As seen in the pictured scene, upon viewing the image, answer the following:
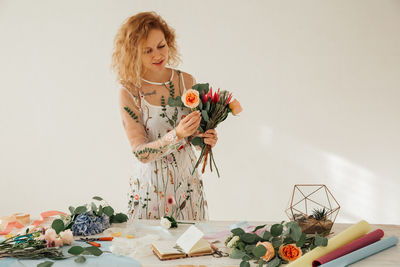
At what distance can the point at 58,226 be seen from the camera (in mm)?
1633

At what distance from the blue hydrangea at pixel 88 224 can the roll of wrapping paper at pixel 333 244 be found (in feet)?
3.09

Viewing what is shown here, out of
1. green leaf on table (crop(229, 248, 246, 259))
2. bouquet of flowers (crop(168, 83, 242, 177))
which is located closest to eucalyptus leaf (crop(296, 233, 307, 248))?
green leaf on table (crop(229, 248, 246, 259))

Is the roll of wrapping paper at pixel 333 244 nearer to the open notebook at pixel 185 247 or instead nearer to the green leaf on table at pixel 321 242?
the green leaf on table at pixel 321 242

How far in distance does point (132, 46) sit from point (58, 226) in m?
1.08

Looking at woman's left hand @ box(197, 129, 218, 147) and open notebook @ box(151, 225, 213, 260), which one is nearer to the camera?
open notebook @ box(151, 225, 213, 260)

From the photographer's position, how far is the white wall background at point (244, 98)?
388cm

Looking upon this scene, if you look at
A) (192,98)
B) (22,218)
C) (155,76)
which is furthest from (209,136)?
(22,218)

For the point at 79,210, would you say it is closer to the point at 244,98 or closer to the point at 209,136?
the point at 209,136

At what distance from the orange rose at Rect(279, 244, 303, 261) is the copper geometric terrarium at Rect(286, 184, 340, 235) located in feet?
0.59

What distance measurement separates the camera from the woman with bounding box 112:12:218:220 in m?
2.08

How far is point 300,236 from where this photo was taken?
54.9 inches

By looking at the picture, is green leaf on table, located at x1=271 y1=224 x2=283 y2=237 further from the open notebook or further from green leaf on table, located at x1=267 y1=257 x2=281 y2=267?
the open notebook

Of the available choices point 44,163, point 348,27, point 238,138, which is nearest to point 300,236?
point 238,138

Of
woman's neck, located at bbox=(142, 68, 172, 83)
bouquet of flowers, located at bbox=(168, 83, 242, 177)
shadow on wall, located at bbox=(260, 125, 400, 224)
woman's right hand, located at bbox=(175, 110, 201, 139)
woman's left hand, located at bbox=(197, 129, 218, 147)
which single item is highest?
woman's neck, located at bbox=(142, 68, 172, 83)
